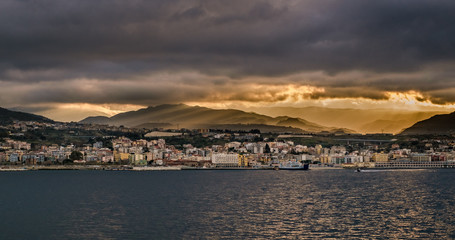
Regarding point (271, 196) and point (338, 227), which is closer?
point (338, 227)

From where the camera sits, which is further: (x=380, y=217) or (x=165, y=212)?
(x=165, y=212)

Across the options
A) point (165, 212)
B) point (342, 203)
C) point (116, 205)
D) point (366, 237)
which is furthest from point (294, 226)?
point (116, 205)

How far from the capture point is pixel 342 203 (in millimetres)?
65250

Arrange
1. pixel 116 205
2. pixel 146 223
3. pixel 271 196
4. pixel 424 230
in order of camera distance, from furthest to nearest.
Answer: pixel 271 196 → pixel 116 205 → pixel 146 223 → pixel 424 230

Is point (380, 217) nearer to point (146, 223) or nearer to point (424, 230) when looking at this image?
point (424, 230)

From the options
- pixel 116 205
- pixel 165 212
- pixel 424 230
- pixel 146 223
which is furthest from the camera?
pixel 116 205

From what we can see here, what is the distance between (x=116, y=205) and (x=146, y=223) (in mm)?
16496

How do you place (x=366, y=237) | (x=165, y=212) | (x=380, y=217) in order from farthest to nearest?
1. (x=165, y=212)
2. (x=380, y=217)
3. (x=366, y=237)

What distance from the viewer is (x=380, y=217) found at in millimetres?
52531

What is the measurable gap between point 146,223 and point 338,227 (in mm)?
16153

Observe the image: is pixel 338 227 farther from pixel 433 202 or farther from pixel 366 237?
pixel 433 202

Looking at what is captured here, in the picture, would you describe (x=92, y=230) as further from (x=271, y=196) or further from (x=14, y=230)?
(x=271, y=196)

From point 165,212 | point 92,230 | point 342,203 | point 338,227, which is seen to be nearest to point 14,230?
point 92,230

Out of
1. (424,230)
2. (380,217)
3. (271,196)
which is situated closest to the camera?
(424,230)
